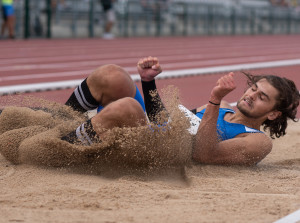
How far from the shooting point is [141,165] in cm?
357

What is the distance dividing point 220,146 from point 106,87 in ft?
2.73

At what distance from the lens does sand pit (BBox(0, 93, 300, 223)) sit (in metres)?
2.67

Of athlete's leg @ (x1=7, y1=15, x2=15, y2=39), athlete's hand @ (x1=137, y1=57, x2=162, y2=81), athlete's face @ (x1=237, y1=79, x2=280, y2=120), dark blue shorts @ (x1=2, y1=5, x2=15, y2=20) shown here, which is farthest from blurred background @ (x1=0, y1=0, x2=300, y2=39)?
athlete's face @ (x1=237, y1=79, x2=280, y2=120)

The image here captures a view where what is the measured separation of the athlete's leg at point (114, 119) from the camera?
3.33 meters

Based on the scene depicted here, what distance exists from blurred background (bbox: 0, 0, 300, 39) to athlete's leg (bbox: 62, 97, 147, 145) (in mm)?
13188

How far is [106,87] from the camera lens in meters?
3.75

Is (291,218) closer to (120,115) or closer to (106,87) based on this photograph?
(120,115)

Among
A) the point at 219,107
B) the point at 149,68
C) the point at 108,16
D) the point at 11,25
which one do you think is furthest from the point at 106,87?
the point at 108,16

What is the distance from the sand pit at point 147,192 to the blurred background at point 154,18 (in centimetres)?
1312

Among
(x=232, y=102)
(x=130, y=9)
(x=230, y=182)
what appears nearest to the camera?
(x=230, y=182)

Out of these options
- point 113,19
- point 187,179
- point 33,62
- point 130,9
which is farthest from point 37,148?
point 130,9

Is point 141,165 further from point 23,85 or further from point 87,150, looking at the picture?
point 23,85

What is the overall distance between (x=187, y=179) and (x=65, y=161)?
2.47 feet

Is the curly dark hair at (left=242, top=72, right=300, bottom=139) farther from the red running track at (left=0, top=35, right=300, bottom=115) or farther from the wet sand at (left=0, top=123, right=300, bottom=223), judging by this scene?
the red running track at (left=0, top=35, right=300, bottom=115)
